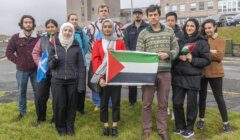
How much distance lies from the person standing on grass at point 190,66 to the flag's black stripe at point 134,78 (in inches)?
21.9

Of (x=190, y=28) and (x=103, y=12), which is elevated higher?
(x=103, y=12)

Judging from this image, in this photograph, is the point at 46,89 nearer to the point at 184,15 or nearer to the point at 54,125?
the point at 54,125

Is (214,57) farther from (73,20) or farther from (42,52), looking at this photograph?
(42,52)

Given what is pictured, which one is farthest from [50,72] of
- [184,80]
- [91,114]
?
[184,80]

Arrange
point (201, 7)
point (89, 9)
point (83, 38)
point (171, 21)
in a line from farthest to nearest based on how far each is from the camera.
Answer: point (89, 9) < point (201, 7) < point (83, 38) < point (171, 21)

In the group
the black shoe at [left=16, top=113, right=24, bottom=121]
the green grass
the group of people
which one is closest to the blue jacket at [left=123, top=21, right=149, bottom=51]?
the group of people

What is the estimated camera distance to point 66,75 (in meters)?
6.36

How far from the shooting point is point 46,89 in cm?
699

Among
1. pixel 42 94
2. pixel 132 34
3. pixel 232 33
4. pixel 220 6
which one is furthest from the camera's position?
pixel 220 6

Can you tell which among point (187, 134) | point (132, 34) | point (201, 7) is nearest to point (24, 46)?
point (132, 34)

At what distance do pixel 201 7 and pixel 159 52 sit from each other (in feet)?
255

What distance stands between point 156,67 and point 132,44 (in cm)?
165

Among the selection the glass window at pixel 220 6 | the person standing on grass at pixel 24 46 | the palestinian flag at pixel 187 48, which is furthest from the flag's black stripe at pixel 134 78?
the glass window at pixel 220 6

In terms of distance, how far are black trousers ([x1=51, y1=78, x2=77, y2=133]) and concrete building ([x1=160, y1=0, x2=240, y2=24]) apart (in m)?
68.1
